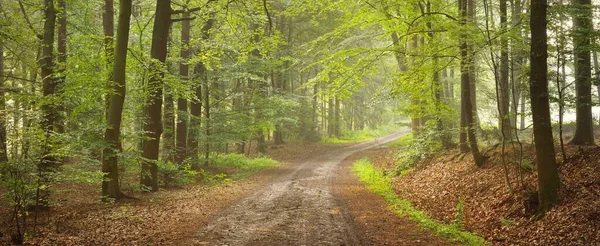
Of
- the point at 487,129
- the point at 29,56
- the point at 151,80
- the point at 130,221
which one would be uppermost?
the point at 29,56

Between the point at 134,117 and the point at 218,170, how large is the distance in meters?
7.04

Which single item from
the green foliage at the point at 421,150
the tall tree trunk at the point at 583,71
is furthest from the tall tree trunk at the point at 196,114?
the tall tree trunk at the point at 583,71

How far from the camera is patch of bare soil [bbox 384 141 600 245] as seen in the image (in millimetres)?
6895

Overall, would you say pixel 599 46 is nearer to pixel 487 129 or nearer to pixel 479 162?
pixel 479 162

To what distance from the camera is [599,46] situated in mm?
8219

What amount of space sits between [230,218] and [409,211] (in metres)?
4.49

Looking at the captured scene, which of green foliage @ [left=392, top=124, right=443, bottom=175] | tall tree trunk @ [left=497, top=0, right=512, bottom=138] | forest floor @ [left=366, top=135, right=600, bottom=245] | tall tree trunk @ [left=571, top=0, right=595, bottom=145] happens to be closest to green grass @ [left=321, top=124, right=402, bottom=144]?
green foliage @ [left=392, top=124, right=443, bottom=175]

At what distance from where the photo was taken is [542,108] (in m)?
7.67

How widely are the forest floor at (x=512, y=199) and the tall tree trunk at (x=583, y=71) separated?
795mm

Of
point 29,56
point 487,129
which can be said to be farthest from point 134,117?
point 487,129

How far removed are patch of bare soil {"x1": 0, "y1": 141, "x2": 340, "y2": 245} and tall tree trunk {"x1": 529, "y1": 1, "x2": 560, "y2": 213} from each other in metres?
7.02

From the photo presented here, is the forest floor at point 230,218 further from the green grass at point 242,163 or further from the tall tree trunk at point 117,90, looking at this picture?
the green grass at point 242,163

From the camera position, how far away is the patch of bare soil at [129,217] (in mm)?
7656

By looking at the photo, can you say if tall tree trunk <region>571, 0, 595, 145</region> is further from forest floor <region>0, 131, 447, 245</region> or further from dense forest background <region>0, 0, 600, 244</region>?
forest floor <region>0, 131, 447, 245</region>
